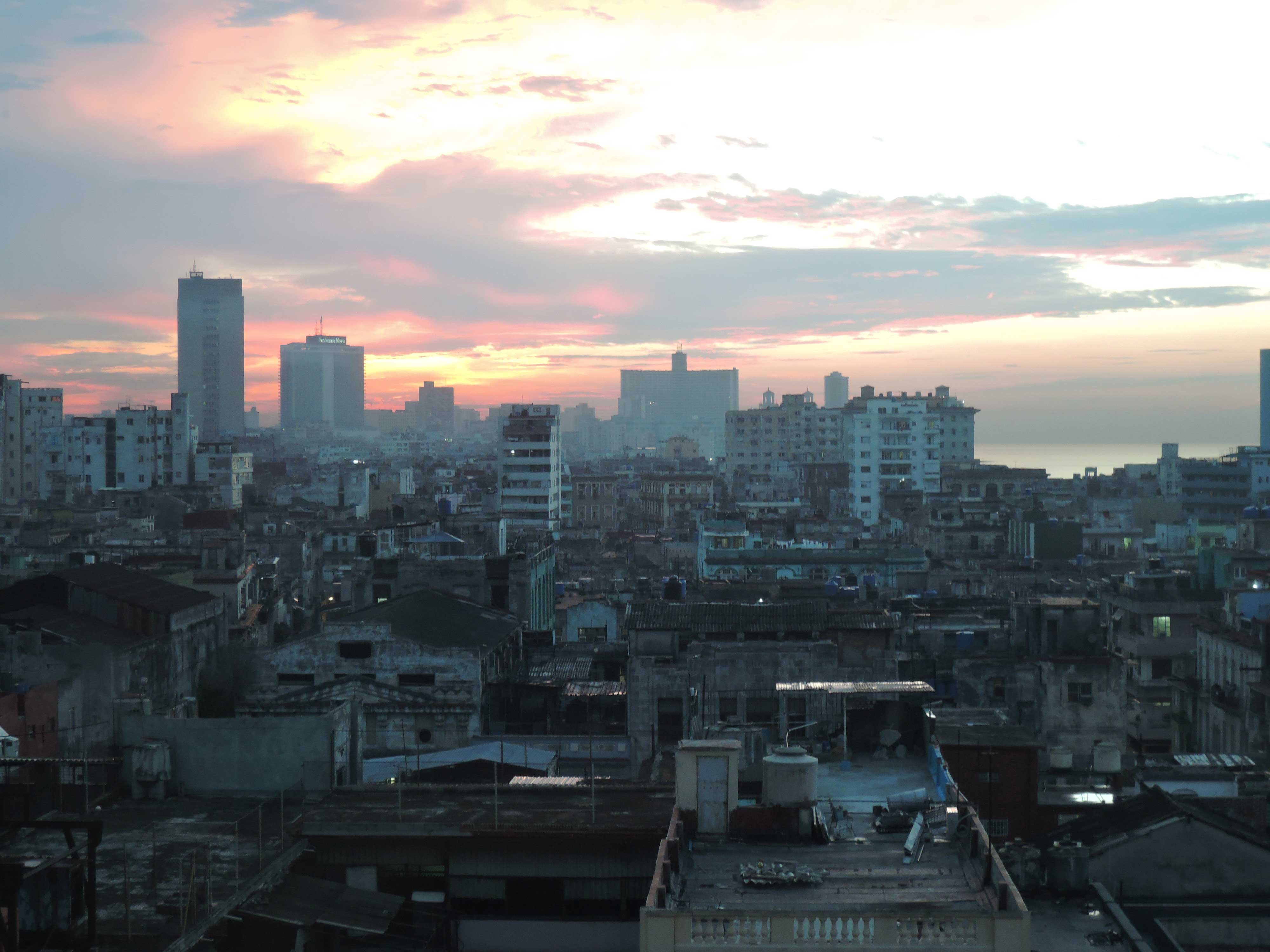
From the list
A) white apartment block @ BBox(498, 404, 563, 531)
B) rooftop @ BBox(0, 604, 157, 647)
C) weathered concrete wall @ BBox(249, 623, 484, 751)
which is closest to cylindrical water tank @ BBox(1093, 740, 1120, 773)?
weathered concrete wall @ BBox(249, 623, 484, 751)

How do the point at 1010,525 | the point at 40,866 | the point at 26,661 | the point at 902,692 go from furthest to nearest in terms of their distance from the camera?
the point at 1010,525
the point at 26,661
the point at 902,692
the point at 40,866

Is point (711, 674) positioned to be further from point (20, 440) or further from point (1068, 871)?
point (20, 440)

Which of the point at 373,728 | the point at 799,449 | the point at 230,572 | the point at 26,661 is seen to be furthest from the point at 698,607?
the point at 799,449

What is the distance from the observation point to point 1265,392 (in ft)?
641

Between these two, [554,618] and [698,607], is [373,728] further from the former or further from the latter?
[554,618]

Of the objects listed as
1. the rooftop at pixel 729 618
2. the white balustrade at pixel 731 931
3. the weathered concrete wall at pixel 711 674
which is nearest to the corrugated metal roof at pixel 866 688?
the weathered concrete wall at pixel 711 674

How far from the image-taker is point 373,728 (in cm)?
3425

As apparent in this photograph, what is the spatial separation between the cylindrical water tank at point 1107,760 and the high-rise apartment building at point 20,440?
118549mm

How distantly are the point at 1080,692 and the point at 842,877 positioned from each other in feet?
76.8

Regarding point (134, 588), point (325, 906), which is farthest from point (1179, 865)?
point (134, 588)

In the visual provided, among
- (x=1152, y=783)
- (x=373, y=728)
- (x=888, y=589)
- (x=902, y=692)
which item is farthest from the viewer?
(x=888, y=589)

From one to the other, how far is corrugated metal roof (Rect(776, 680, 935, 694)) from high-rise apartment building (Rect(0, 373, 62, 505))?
114m

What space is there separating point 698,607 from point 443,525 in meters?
37.9

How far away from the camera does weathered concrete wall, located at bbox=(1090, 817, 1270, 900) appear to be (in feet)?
68.4
